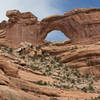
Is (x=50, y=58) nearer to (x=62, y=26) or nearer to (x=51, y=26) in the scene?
(x=62, y=26)

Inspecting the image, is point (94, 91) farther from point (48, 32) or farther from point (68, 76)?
point (48, 32)

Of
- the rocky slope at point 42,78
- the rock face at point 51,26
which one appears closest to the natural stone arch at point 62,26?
the rock face at point 51,26

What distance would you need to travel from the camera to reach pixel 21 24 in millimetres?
52250

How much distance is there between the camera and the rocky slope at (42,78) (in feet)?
86.4

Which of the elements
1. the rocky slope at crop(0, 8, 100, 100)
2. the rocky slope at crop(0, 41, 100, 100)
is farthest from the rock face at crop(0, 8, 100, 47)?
the rocky slope at crop(0, 41, 100, 100)

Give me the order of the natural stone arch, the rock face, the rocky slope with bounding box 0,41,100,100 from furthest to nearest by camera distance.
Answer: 1. the natural stone arch
2. the rock face
3. the rocky slope with bounding box 0,41,100,100

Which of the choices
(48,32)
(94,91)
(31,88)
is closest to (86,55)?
(94,91)

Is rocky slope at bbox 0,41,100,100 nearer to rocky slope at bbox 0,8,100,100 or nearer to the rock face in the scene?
rocky slope at bbox 0,8,100,100

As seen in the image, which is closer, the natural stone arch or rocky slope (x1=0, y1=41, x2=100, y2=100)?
rocky slope (x1=0, y1=41, x2=100, y2=100)

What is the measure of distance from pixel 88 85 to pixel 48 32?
1905cm

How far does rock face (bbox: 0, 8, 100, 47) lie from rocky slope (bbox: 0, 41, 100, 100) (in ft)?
9.10

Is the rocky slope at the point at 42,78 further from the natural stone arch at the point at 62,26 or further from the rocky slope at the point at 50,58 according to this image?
the natural stone arch at the point at 62,26

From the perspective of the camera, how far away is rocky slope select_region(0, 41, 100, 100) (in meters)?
26.3

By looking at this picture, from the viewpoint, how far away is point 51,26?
51.4 meters
